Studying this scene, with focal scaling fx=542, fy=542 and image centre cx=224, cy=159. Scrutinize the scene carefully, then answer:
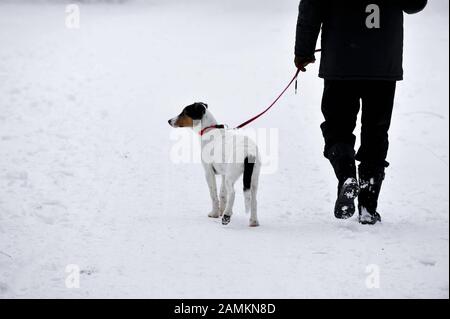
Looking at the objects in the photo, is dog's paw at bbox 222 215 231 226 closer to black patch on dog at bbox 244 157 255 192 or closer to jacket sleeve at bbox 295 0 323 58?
black patch on dog at bbox 244 157 255 192

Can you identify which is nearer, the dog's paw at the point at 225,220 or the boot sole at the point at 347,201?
the boot sole at the point at 347,201

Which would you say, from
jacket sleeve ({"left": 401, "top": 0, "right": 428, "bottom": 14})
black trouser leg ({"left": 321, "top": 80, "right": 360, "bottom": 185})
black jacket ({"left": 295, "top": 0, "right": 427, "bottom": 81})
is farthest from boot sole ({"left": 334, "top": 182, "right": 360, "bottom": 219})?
jacket sleeve ({"left": 401, "top": 0, "right": 428, "bottom": 14})

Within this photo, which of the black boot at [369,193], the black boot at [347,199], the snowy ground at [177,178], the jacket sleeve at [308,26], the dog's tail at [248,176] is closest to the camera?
the snowy ground at [177,178]

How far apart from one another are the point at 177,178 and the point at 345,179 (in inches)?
123

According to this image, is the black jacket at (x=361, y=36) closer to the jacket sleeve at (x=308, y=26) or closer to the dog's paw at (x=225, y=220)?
the jacket sleeve at (x=308, y=26)

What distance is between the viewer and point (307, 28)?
4.61m

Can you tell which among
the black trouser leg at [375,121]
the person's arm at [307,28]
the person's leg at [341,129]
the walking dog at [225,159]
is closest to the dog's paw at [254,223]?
the walking dog at [225,159]

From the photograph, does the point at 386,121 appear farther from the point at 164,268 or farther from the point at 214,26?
the point at 214,26

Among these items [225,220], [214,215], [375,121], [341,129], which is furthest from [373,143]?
[214,215]

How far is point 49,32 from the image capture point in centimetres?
1505

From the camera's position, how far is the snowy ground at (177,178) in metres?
3.74

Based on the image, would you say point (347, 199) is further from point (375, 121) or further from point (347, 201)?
point (375, 121)

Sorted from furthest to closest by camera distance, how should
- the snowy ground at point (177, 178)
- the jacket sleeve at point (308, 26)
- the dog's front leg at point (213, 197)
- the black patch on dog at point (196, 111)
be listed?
the black patch on dog at point (196, 111) < the dog's front leg at point (213, 197) < the jacket sleeve at point (308, 26) < the snowy ground at point (177, 178)

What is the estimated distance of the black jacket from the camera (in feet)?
14.5
